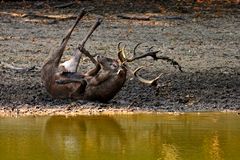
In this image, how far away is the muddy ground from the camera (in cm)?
1326

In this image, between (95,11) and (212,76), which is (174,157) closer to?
(212,76)

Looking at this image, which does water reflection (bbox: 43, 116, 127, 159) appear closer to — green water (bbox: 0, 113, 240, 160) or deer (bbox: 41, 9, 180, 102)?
green water (bbox: 0, 113, 240, 160)

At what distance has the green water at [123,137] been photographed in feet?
32.8

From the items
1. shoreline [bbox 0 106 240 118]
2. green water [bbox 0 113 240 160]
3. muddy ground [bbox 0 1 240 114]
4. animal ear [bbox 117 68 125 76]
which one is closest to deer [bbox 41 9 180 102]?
animal ear [bbox 117 68 125 76]

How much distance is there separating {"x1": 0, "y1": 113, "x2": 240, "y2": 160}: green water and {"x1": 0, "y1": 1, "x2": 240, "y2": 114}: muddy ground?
0.64m

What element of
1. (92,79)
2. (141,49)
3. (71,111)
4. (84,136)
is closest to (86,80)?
(92,79)

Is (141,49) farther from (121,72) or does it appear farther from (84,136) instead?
(84,136)

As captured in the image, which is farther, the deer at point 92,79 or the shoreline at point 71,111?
the deer at point 92,79

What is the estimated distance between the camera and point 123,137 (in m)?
11.0

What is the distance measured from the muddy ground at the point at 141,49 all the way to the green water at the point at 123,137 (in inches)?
25.3

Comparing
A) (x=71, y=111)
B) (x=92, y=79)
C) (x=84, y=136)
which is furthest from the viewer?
(x=92, y=79)

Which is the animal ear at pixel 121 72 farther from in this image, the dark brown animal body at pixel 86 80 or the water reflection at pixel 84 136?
the water reflection at pixel 84 136

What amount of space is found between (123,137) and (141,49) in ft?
21.8

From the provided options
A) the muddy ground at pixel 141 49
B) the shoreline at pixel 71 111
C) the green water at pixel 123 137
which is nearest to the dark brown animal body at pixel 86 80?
the muddy ground at pixel 141 49
